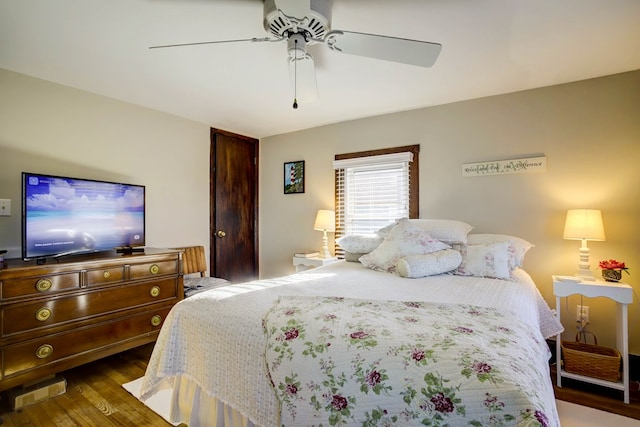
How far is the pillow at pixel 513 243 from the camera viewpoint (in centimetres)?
232

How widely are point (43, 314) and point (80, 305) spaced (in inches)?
7.9

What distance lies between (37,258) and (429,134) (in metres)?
3.53

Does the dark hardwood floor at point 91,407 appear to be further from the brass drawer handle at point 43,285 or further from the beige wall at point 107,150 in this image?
the beige wall at point 107,150

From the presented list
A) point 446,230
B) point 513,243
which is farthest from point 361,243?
point 513,243

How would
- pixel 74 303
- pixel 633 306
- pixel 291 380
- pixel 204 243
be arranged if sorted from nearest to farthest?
pixel 291 380 < pixel 74 303 < pixel 633 306 < pixel 204 243

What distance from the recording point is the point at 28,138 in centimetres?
239

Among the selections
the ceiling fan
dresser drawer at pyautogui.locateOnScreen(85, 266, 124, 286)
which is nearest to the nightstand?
the ceiling fan

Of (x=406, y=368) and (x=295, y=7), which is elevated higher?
(x=295, y=7)

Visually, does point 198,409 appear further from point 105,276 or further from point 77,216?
point 77,216

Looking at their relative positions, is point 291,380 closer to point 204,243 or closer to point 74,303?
point 74,303

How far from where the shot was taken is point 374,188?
136 inches

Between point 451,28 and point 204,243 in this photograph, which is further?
point 204,243

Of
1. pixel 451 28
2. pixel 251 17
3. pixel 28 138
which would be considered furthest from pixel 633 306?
pixel 28 138

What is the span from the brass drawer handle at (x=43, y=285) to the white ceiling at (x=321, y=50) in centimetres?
155
